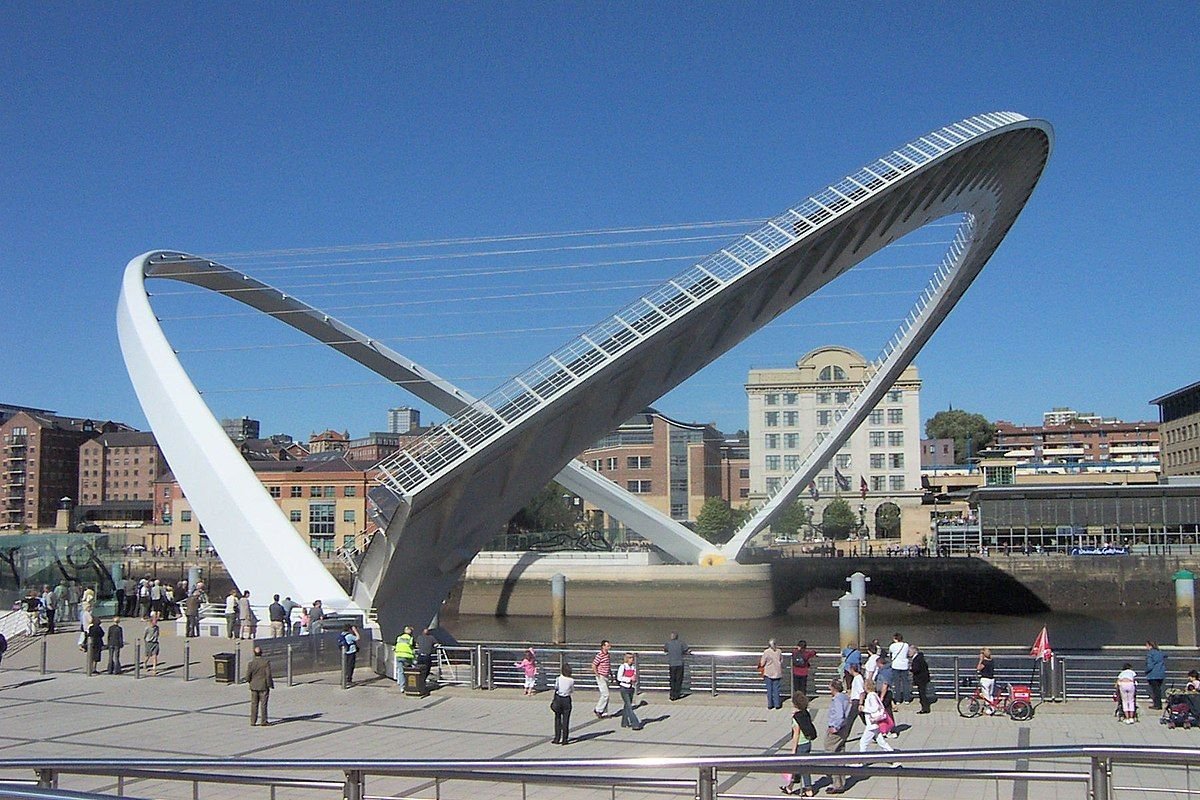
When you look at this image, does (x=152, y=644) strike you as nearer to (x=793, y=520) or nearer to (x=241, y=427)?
(x=793, y=520)

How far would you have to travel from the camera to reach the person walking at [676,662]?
53.9 ft

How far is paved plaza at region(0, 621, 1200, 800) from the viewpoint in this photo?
12594 millimetres

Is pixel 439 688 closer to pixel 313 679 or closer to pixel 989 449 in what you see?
pixel 313 679

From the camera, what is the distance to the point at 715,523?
73.5 meters

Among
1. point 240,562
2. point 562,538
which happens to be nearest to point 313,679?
point 240,562

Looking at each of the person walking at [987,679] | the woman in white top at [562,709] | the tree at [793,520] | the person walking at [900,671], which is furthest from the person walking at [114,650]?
the tree at [793,520]

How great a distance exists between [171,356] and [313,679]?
1073 centimetres

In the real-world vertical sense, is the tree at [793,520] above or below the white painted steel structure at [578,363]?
below

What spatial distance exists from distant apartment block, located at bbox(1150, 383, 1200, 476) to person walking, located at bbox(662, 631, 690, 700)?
254 feet

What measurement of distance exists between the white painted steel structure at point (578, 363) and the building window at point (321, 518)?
1557 inches

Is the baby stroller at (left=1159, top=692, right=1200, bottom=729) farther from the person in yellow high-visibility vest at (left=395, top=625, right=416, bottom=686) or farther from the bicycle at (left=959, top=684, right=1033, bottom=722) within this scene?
the person in yellow high-visibility vest at (left=395, top=625, right=416, bottom=686)

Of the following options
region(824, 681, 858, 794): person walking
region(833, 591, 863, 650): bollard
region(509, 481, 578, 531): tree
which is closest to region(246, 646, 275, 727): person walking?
region(824, 681, 858, 794): person walking

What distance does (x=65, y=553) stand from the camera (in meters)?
31.9

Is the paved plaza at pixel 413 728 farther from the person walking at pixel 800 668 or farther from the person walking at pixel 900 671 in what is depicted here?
the person walking at pixel 800 668
